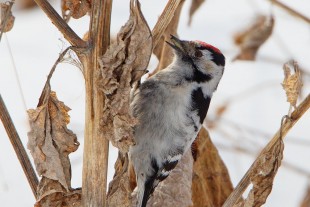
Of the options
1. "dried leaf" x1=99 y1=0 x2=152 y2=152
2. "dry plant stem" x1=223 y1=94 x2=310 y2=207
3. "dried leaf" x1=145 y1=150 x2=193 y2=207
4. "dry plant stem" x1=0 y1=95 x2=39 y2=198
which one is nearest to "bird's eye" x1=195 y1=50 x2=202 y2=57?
"dried leaf" x1=145 y1=150 x2=193 y2=207

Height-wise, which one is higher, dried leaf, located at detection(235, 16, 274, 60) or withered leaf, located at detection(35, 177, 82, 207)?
withered leaf, located at detection(35, 177, 82, 207)

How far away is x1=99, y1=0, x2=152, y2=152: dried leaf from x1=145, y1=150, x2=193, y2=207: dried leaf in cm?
72

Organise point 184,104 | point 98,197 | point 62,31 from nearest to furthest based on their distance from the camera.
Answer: point 62,31
point 98,197
point 184,104

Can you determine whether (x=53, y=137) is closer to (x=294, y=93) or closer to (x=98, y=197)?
(x=98, y=197)

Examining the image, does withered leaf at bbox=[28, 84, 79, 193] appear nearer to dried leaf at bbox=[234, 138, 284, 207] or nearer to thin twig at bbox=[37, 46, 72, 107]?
thin twig at bbox=[37, 46, 72, 107]

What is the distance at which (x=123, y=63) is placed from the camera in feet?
6.58

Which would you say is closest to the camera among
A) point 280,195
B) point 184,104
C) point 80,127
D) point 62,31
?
point 62,31

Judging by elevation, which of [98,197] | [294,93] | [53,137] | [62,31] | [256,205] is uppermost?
[62,31]

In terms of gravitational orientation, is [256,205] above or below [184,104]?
below

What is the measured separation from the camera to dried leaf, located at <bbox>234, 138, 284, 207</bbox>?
7.27ft

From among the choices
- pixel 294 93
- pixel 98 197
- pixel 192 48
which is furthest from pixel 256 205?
pixel 192 48

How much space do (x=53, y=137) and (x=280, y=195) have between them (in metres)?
2.69

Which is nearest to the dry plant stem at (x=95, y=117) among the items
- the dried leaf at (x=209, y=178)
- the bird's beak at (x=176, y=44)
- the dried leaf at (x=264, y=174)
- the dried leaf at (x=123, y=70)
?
the dried leaf at (x=123, y=70)

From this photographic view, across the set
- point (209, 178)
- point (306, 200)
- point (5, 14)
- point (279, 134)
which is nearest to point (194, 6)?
point (209, 178)
